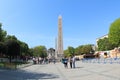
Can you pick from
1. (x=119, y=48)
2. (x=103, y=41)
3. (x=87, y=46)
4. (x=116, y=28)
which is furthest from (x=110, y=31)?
(x=87, y=46)

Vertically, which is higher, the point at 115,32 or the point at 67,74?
the point at 115,32

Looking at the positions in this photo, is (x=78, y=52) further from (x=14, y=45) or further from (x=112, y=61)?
(x=112, y=61)

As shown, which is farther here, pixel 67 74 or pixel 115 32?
pixel 115 32

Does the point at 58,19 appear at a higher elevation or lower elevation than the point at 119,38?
higher

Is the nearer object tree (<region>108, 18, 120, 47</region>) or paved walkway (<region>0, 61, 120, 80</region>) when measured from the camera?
paved walkway (<region>0, 61, 120, 80</region>)

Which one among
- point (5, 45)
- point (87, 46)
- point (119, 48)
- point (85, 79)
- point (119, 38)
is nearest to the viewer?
point (85, 79)

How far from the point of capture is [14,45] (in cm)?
7894

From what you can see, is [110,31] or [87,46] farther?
[87,46]

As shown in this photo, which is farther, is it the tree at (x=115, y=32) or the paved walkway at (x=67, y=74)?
the tree at (x=115, y=32)

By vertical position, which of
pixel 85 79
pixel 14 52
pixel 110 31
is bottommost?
pixel 85 79

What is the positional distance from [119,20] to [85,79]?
81407 millimetres

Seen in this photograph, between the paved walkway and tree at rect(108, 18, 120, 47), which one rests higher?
tree at rect(108, 18, 120, 47)

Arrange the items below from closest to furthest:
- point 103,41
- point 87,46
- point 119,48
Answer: point 119,48
point 103,41
point 87,46

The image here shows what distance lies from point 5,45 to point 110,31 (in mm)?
39001
